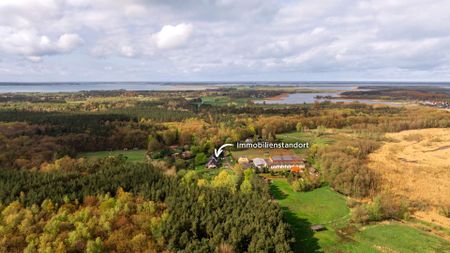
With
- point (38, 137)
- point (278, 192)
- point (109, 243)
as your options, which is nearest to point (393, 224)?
point (278, 192)

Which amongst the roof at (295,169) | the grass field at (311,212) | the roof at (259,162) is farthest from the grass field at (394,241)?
the roof at (259,162)

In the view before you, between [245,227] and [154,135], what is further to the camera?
[154,135]

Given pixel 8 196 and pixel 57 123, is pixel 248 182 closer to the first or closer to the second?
pixel 8 196

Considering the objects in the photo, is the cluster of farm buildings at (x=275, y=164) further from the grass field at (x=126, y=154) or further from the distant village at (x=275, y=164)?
the grass field at (x=126, y=154)

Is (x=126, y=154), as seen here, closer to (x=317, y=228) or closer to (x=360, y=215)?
(x=317, y=228)

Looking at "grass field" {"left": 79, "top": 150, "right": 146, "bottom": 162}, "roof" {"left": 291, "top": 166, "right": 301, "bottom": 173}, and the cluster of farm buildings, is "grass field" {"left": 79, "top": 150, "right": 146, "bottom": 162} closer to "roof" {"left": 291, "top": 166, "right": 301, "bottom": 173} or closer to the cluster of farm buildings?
the cluster of farm buildings

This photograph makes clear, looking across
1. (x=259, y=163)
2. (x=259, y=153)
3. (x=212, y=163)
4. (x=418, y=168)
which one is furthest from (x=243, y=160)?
(x=418, y=168)

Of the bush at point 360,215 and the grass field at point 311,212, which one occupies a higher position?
the bush at point 360,215

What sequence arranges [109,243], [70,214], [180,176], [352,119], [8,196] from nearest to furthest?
[109,243]
[70,214]
[8,196]
[180,176]
[352,119]
